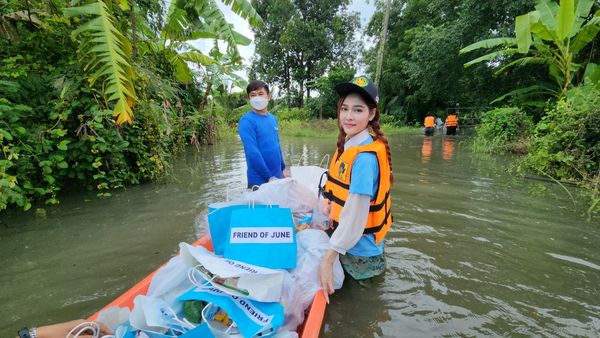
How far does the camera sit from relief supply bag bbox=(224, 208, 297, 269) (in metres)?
1.91

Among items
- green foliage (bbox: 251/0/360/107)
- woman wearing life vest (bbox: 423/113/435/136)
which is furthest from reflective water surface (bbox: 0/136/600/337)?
green foliage (bbox: 251/0/360/107)

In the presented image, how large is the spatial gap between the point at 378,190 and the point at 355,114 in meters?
0.51

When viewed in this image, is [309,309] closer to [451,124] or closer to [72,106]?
[72,106]

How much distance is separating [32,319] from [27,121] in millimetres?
3165

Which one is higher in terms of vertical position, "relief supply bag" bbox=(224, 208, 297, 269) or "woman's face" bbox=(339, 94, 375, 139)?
"woman's face" bbox=(339, 94, 375, 139)

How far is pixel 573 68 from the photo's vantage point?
8016 millimetres

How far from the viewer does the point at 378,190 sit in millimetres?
2010

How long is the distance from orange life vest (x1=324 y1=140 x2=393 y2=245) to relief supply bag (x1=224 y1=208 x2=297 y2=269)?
1.40ft

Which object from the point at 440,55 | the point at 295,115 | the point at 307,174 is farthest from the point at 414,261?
the point at 295,115

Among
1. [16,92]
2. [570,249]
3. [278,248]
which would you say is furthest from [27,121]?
[570,249]

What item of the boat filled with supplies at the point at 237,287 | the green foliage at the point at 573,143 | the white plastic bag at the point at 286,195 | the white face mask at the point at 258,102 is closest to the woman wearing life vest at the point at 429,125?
the green foliage at the point at 573,143

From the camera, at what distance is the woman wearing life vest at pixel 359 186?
1.83m

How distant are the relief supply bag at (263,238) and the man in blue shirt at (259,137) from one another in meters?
1.25

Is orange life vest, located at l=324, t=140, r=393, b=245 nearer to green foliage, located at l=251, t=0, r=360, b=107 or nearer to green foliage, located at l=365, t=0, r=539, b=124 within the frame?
green foliage, located at l=365, t=0, r=539, b=124
